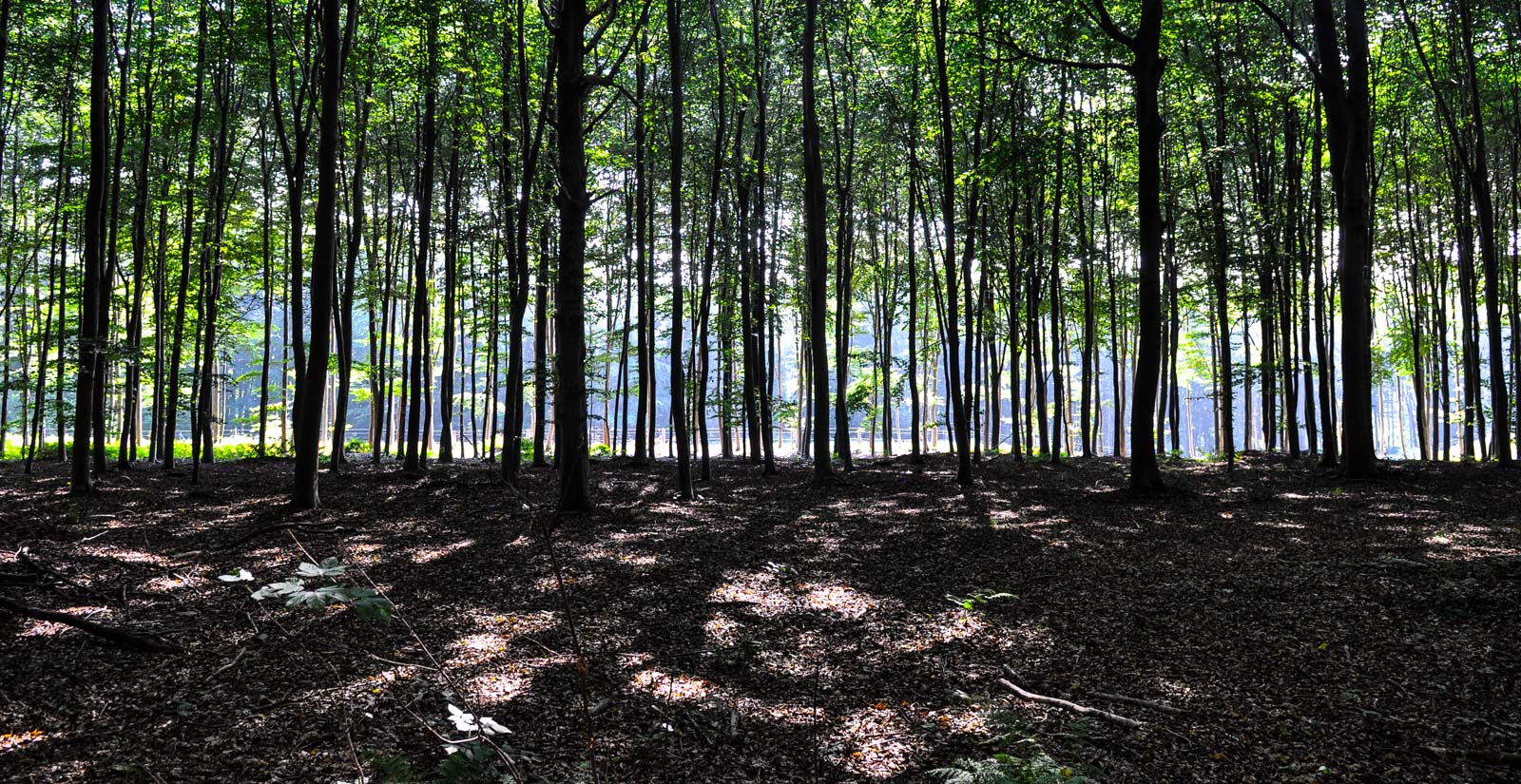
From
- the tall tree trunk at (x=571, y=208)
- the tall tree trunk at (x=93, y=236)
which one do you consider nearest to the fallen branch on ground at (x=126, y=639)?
the tall tree trunk at (x=571, y=208)

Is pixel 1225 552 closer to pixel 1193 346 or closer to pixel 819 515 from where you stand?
pixel 819 515

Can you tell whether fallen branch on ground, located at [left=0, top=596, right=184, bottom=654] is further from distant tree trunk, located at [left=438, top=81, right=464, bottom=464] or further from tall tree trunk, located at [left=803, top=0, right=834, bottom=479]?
distant tree trunk, located at [left=438, top=81, right=464, bottom=464]

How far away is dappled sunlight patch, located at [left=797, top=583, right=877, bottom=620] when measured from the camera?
524 centimetres

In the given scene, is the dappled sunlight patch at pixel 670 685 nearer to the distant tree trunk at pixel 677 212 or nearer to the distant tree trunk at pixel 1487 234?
the distant tree trunk at pixel 677 212

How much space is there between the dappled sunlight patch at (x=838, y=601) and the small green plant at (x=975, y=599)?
0.59 meters

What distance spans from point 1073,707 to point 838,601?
2.32 metres

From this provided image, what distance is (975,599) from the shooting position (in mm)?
5359

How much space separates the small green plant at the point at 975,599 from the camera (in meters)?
5.28

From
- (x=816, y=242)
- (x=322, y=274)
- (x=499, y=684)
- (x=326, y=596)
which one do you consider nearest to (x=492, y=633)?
(x=499, y=684)

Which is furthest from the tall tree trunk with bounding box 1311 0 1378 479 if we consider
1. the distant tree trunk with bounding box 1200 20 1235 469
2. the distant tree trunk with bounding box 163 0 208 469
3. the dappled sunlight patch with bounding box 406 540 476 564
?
the distant tree trunk with bounding box 163 0 208 469

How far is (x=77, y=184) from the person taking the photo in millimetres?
15500

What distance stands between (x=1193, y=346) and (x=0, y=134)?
133 ft

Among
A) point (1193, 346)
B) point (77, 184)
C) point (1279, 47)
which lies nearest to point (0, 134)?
point (77, 184)

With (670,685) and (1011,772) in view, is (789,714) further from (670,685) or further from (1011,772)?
(1011,772)
